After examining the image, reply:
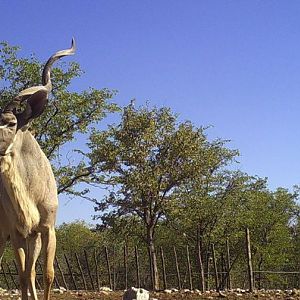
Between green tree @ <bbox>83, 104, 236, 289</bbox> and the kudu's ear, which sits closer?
the kudu's ear

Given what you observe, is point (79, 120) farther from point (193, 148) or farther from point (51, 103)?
point (193, 148)

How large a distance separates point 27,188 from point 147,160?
968 inches

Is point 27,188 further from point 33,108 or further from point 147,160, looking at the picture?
point 147,160

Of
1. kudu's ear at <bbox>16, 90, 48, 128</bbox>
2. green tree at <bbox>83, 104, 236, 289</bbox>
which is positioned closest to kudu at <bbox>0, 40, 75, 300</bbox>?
kudu's ear at <bbox>16, 90, 48, 128</bbox>

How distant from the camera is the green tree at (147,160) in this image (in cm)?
3197

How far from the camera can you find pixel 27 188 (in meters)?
8.21

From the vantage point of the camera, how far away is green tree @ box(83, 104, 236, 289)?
3197 cm

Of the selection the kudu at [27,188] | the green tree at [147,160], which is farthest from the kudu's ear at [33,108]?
the green tree at [147,160]

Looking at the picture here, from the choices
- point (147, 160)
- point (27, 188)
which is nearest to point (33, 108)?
point (27, 188)

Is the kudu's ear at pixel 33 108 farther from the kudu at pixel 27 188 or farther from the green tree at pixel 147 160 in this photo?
the green tree at pixel 147 160

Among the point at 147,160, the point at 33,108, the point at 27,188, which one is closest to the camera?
the point at 33,108

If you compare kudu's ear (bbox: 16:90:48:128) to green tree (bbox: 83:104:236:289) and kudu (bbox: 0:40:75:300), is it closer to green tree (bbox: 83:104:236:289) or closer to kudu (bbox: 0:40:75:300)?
kudu (bbox: 0:40:75:300)

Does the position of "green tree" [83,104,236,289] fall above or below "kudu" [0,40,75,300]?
above

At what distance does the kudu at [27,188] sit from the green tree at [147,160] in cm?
2283
